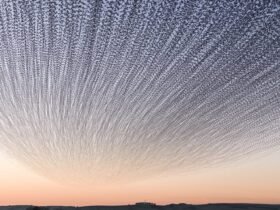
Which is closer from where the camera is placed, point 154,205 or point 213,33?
point 213,33

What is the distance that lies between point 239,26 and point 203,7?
122cm

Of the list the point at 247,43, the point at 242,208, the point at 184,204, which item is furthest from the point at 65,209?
the point at 247,43

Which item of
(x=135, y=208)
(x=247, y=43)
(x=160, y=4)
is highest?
(x=247, y=43)

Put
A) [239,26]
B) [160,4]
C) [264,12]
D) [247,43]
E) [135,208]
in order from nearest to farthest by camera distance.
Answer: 1. [160,4]
2. [264,12]
3. [239,26]
4. [247,43]
5. [135,208]

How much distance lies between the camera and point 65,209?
13578mm

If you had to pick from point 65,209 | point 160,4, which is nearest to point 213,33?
point 160,4

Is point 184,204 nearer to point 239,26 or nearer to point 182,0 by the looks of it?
point 239,26

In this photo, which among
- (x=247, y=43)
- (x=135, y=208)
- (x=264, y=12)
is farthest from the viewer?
(x=135, y=208)

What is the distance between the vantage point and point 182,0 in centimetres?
634

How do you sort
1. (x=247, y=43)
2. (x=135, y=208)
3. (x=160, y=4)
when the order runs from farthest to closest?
(x=135, y=208), (x=247, y=43), (x=160, y=4)

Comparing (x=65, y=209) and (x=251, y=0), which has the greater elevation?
(x=251, y=0)

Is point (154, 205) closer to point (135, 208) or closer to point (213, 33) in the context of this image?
point (135, 208)

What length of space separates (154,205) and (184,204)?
1.02 meters

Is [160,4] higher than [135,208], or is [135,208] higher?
[160,4]
